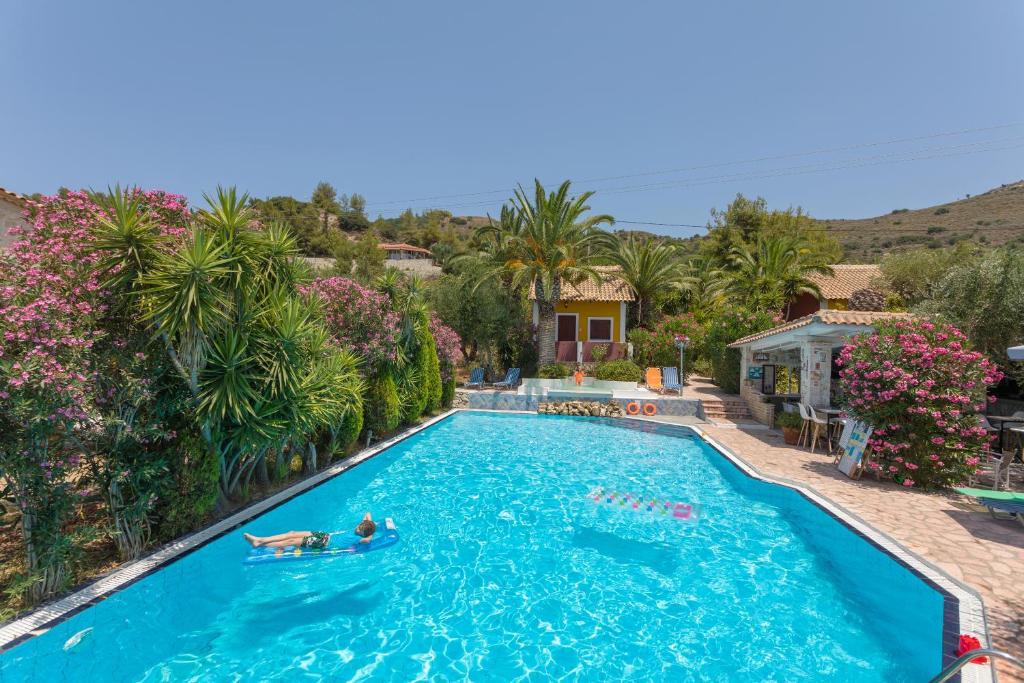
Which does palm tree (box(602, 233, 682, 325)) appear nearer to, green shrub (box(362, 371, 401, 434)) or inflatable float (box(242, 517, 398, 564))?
green shrub (box(362, 371, 401, 434))

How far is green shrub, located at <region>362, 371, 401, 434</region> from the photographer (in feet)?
42.4

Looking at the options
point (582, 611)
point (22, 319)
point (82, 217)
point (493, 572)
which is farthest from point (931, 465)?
point (82, 217)

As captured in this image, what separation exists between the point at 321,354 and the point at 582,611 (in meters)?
6.41

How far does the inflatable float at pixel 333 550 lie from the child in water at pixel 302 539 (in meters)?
0.06

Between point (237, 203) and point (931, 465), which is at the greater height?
point (237, 203)

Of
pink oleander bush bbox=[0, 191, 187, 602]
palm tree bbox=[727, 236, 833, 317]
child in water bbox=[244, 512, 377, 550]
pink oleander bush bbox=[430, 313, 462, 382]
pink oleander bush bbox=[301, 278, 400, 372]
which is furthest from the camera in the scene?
palm tree bbox=[727, 236, 833, 317]

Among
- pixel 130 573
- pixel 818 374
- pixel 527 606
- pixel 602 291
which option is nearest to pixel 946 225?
pixel 602 291

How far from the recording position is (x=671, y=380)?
21625 millimetres

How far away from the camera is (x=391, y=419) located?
1337 centimetres

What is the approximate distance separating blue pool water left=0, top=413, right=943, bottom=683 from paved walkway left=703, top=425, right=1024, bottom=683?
56 centimetres

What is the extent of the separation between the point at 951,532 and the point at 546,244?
1713cm

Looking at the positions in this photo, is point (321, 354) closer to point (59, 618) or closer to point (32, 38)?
point (59, 618)

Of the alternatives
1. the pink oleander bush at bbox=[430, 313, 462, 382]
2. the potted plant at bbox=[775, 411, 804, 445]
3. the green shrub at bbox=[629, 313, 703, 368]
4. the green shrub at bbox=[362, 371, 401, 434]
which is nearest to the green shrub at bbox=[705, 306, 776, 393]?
the green shrub at bbox=[629, 313, 703, 368]

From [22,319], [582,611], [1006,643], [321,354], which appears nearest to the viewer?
[1006,643]
